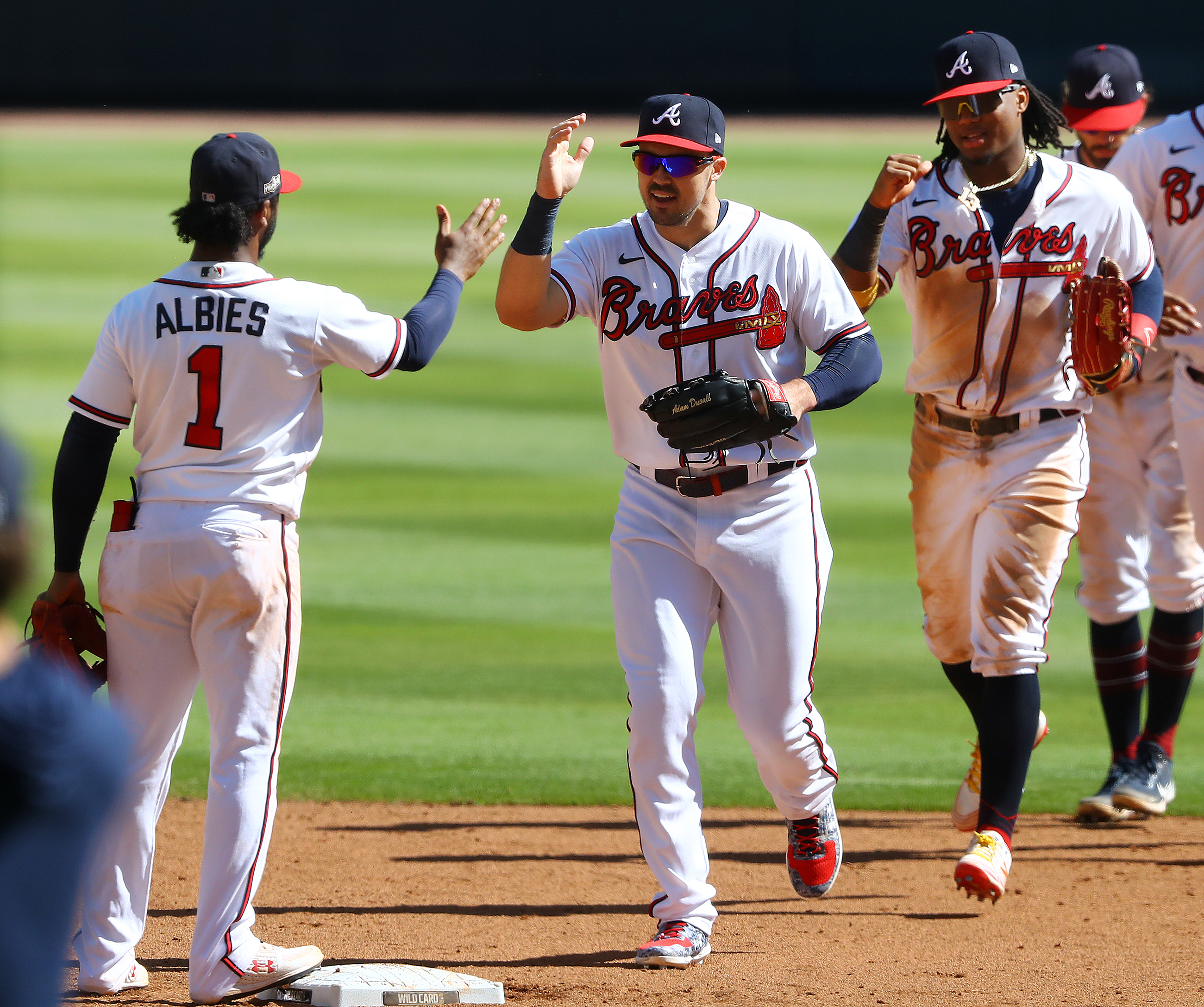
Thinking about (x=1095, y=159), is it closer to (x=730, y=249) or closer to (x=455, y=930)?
(x=730, y=249)

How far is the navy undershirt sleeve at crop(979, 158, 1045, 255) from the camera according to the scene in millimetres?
4562

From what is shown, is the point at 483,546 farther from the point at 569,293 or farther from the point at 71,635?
the point at 71,635

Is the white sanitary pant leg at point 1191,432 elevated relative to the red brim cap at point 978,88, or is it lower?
lower

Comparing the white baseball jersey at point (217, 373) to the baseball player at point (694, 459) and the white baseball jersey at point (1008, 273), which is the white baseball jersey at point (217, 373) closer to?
the baseball player at point (694, 459)

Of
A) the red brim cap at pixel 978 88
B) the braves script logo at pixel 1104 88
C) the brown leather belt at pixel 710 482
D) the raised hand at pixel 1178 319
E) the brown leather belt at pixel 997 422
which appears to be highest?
the braves script logo at pixel 1104 88

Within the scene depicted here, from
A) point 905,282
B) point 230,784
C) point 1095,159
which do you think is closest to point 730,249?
point 905,282

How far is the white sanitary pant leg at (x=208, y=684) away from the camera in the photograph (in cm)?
350

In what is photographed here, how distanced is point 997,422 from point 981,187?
70 centimetres

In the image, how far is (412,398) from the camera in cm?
1316

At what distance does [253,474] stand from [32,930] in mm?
2161

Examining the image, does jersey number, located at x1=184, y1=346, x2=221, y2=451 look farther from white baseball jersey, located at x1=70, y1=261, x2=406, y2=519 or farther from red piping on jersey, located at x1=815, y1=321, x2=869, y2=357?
red piping on jersey, located at x1=815, y1=321, x2=869, y2=357

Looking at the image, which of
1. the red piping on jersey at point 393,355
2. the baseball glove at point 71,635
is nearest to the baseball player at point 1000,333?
the red piping on jersey at point 393,355

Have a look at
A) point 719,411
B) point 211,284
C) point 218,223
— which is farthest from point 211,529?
point 719,411

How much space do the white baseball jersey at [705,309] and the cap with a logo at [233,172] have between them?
2.58 ft
